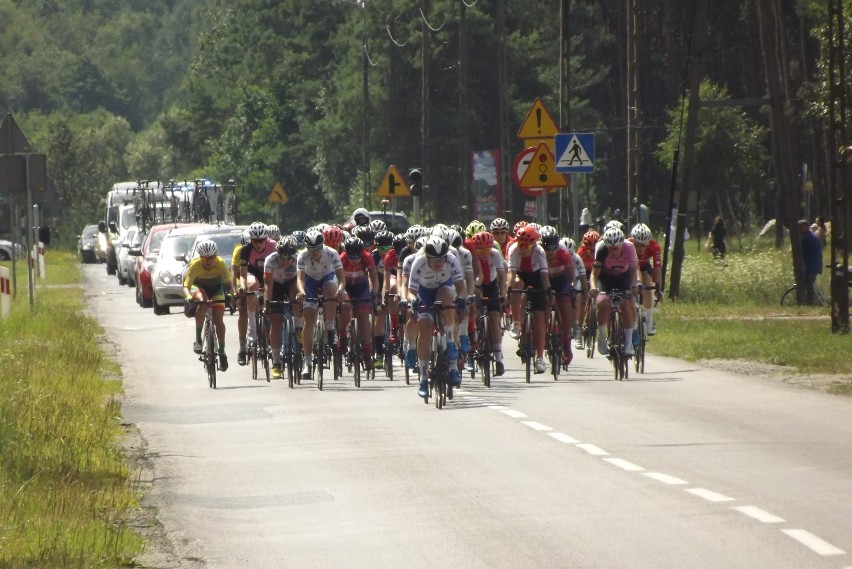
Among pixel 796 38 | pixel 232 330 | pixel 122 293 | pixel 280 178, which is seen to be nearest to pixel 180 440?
pixel 232 330

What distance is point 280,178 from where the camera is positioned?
99.1 m

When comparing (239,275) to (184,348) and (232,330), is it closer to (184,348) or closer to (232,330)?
(184,348)

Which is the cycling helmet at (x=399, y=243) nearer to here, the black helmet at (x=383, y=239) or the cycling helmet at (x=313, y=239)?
the black helmet at (x=383, y=239)

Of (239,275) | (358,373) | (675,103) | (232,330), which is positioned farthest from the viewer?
(675,103)

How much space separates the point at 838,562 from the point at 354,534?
2720mm

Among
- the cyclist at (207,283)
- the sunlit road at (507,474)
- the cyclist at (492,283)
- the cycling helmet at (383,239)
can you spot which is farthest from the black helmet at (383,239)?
the sunlit road at (507,474)

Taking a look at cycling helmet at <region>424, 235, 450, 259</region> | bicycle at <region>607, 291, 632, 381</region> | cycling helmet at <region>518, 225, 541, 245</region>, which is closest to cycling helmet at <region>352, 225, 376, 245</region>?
cycling helmet at <region>518, 225, 541, 245</region>

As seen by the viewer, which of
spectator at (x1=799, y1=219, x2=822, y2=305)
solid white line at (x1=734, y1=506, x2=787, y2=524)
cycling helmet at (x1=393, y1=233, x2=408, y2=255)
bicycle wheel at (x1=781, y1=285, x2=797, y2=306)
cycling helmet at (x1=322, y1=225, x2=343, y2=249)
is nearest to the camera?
solid white line at (x1=734, y1=506, x2=787, y2=524)

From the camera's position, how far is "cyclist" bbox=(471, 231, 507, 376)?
68.6ft

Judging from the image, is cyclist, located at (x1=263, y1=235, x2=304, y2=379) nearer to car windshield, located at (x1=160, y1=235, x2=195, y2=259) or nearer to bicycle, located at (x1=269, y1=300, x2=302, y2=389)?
bicycle, located at (x1=269, y1=300, x2=302, y2=389)

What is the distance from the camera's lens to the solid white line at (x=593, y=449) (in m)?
13.9

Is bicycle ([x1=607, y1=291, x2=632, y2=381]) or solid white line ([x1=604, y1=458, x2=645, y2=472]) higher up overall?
bicycle ([x1=607, y1=291, x2=632, y2=381])

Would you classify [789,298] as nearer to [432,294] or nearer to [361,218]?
[361,218]

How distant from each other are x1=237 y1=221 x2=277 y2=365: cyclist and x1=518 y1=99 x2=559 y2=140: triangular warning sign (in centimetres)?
659
